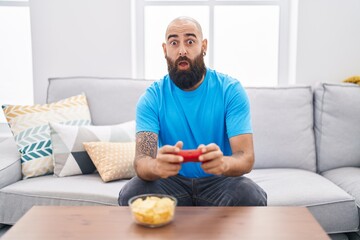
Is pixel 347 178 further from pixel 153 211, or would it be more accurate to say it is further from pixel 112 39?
pixel 112 39

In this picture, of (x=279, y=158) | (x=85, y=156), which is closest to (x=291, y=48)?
(x=279, y=158)

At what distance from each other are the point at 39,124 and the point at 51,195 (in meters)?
0.49

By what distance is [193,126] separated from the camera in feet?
5.48

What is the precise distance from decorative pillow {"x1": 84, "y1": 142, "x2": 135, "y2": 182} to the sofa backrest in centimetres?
31

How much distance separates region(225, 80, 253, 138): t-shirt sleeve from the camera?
161 centimetres

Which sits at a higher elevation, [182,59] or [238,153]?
[182,59]

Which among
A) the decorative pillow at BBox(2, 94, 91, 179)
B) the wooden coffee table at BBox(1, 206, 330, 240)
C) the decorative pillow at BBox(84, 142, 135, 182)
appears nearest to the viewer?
the wooden coffee table at BBox(1, 206, 330, 240)

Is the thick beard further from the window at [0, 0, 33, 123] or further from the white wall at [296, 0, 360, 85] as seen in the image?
the window at [0, 0, 33, 123]

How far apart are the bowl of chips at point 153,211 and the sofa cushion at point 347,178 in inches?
39.9

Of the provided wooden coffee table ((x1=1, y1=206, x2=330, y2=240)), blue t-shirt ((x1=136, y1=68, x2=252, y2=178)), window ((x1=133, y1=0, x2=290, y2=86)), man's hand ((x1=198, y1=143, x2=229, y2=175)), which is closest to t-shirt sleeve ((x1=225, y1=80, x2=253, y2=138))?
blue t-shirt ((x1=136, y1=68, x2=252, y2=178))

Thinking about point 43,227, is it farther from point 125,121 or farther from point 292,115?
point 292,115

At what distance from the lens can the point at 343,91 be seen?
227cm

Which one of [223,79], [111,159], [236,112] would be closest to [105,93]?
[111,159]

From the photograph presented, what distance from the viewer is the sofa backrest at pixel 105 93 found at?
2287mm
